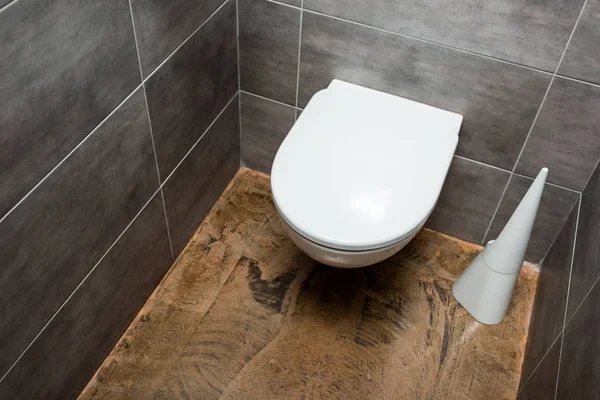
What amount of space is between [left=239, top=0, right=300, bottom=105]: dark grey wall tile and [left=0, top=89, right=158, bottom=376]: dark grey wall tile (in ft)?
1.42

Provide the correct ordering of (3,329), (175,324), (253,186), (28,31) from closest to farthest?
(28,31), (3,329), (175,324), (253,186)

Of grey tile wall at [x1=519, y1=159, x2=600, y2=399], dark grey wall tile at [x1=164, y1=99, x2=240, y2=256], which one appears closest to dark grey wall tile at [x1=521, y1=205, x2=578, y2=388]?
grey tile wall at [x1=519, y1=159, x2=600, y2=399]

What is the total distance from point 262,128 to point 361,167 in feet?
1.88

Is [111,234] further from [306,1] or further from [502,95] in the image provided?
[502,95]

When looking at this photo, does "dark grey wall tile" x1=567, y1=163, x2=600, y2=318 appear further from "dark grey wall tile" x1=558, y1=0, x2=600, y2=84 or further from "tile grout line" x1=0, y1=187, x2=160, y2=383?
"tile grout line" x1=0, y1=187, x2=160, y2=383

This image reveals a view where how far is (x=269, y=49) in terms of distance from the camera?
156 centimetres

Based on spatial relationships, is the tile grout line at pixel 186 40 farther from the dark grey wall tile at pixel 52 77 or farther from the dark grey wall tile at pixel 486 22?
the dark grey wall tile at pixel 486 22

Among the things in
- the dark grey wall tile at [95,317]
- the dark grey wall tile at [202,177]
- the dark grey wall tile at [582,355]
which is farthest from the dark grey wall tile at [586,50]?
the dark grey wall tile at [95,317]

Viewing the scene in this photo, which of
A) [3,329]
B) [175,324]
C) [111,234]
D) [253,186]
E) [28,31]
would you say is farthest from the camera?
[253,186]

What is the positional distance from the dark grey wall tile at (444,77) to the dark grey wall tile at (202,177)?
0.31m

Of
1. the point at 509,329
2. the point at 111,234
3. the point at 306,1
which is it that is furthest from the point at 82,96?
the point at 509,329

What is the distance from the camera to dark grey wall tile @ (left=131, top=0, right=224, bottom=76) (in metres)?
1.14

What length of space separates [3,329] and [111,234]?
31cm

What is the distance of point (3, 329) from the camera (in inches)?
41.1
